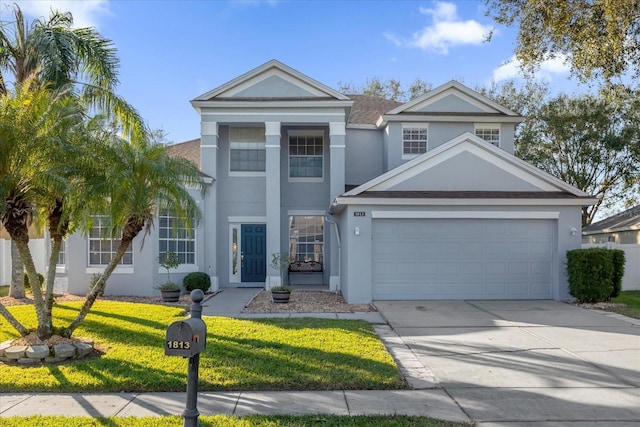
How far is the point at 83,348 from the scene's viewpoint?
7086 mm

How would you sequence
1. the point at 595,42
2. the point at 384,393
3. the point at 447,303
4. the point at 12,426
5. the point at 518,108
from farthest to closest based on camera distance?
the point at 518,108, the point at 447,303, the point at 595,42, the point at 384,393, the point at 12,426

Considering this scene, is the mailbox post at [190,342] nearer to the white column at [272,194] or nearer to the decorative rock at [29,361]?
the decorative rock at [29,361]

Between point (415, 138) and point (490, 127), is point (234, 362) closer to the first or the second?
point (415, 138)

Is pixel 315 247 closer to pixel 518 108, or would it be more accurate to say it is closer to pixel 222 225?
pixel 222 225

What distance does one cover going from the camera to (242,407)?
16.9 feet

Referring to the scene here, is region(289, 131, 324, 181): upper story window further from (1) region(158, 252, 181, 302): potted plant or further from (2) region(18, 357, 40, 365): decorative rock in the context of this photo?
(2) region(18, 357, 40, 365): decorative rock

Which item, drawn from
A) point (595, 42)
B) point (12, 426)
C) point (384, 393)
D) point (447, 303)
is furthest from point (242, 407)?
point (595, 42)

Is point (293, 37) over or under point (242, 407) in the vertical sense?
over

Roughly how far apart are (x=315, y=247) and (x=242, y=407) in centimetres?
1144

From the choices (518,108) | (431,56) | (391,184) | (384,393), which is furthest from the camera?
(518,108)

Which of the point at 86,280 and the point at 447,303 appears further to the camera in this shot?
the point at 86,280

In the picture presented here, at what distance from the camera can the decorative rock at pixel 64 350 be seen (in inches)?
270

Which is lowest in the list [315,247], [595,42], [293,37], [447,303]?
[447,303]

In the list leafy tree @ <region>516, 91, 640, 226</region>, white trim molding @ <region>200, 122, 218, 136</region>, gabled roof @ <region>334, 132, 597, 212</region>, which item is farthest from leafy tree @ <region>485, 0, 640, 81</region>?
leafy tree @ <region>516, 91, 640, 226</region>
